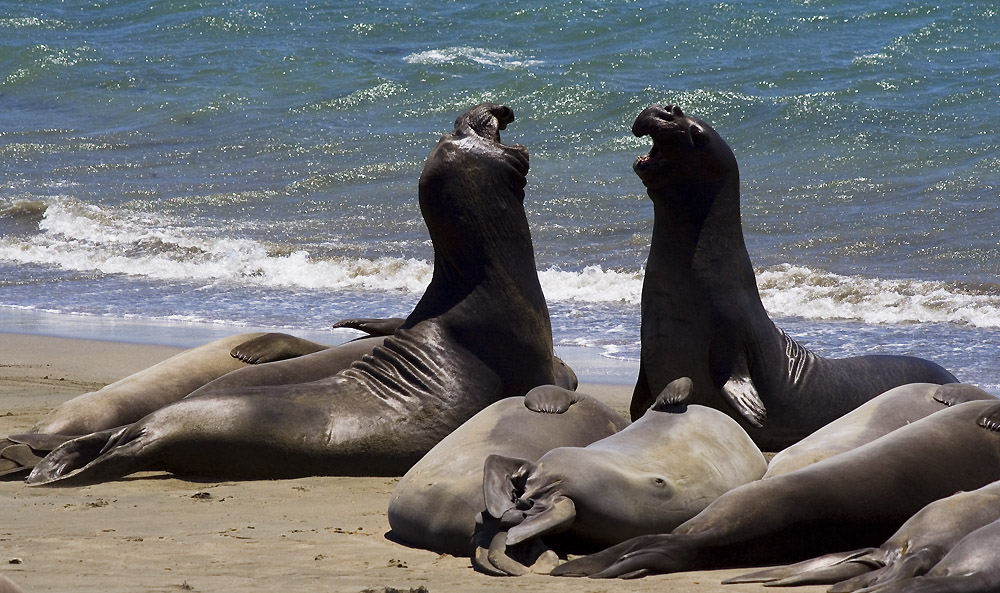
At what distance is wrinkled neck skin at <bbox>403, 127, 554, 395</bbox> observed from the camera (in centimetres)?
648

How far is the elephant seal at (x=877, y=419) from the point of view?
16.1 ft

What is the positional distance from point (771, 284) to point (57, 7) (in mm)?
26291

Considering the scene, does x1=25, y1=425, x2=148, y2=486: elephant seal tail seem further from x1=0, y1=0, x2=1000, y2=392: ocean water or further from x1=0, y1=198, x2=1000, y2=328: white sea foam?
x1=0, y1=198, x2=1000, y2=328: white sea foam

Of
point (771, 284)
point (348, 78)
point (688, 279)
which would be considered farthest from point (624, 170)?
point (688, 279)

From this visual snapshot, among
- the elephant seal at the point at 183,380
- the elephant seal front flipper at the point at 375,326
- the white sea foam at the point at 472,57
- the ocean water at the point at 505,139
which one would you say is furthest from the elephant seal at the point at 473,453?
the white sea foam at the point at 472,57

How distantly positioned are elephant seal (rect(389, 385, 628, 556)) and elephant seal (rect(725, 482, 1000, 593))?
1.01 meters

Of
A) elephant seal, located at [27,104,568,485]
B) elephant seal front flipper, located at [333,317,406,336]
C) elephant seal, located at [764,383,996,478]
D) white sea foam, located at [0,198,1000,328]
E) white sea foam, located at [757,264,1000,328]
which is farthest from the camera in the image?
white sea foam, located at [0,198,1000,328]

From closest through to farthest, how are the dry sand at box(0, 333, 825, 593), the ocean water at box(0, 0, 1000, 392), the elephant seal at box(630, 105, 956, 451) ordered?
1. the dry sand at box(0, 333, 825, 593)
2. the elephant seal at box(630, 105, 956, 451)
3. the ocean water at box(0, 0, 1000, 392)

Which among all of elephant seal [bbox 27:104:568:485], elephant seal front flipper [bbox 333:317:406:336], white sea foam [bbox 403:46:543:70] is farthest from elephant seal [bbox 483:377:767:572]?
white sea foam [bbox 403:46:543:70]

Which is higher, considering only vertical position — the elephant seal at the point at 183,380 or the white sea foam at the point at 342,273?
the elephant seal at the point at 183,380

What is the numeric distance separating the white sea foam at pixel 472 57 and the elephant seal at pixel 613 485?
1944 centimetres

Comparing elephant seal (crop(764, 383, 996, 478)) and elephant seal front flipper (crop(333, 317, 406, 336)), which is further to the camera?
elephant seal front flipper (crop(333, 317, 406, 336))

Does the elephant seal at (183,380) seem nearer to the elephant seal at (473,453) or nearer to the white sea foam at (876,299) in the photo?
the elephant seal at (473,453)

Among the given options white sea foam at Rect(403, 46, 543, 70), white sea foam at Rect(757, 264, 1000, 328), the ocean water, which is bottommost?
white sea foam at Rect(757, 264, 1000, 328)
